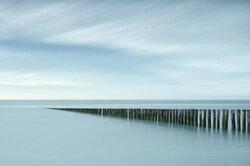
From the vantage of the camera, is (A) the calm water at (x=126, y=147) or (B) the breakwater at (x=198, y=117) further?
(B) the breakwater at (x=198, y=117)

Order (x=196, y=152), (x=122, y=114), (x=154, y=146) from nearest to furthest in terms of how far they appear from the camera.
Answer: (x=196, y=152)
(x=154, y=146)
(x=122, y=114)

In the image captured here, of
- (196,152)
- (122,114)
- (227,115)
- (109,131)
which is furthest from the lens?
(122,114)

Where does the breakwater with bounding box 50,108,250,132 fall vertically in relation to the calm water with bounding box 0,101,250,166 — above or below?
above

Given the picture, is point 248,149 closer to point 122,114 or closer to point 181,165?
point 181,165

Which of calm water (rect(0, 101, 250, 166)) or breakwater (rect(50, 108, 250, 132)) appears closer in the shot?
calm water (rect(0, 101, 250, 166))

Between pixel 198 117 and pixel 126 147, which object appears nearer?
pixel 126 147

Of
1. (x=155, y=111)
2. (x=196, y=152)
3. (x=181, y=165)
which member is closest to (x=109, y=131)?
(x=155, y=111)

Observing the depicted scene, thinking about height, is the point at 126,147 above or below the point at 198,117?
below

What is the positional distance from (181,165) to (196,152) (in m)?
2.31

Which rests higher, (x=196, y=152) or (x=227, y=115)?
(x=227, y=115)

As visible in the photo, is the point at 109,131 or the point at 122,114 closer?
the point at 109,131

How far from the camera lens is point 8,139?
19656mm

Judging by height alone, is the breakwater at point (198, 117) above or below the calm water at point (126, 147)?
above

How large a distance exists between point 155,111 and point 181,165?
1401 centimetres
